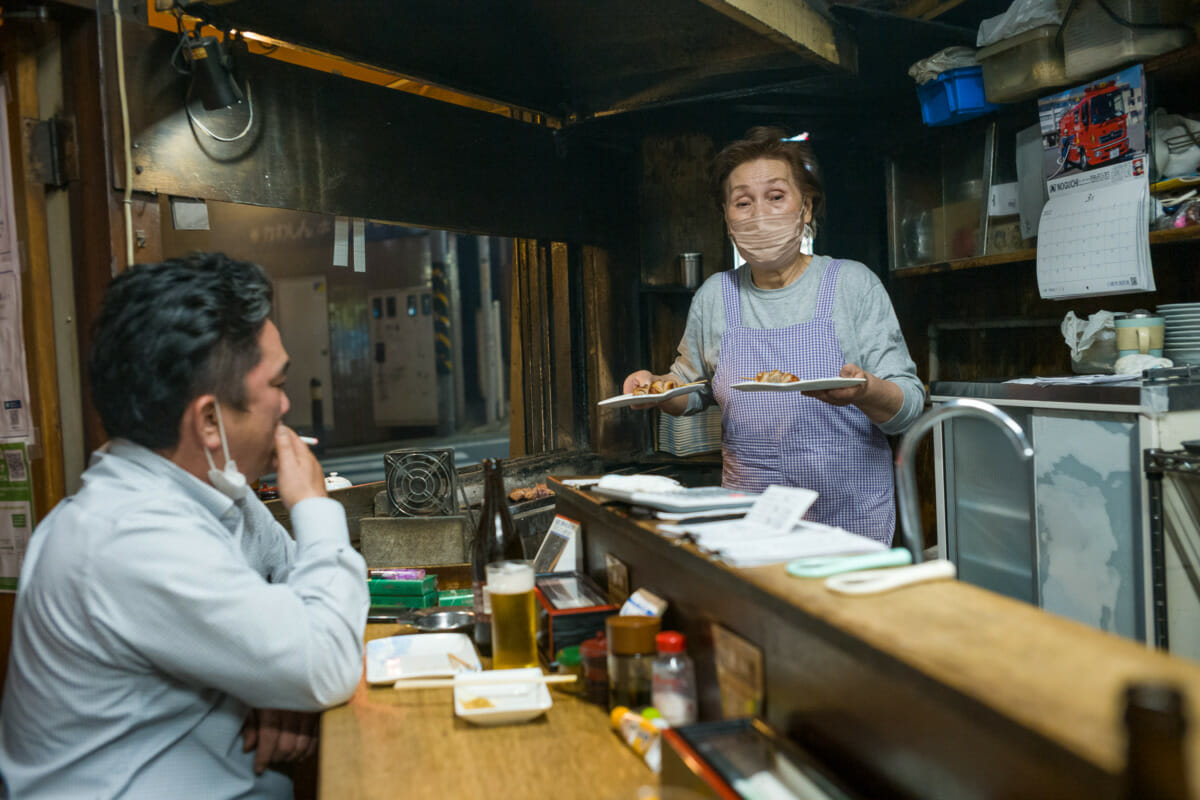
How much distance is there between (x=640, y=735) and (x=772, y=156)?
1.93 m

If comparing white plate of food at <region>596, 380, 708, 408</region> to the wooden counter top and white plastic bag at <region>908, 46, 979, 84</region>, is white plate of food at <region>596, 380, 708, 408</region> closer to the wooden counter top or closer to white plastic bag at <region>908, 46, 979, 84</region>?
the wooden counter top


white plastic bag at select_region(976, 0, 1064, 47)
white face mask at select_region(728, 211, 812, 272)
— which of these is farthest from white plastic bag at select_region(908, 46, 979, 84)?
white face mask at select_region(728, 211, 812, 272)

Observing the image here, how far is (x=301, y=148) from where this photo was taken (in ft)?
10.8

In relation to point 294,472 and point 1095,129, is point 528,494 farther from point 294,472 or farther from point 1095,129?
point 1095,129

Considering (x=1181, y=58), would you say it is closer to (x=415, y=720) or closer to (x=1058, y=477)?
(x=1058, y=477)

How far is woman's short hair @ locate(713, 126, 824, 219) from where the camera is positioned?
106 inches

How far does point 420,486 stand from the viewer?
11.3ft

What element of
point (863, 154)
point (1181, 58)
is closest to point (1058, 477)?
point (1181, 58)

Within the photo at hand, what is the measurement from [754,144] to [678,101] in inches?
71.4

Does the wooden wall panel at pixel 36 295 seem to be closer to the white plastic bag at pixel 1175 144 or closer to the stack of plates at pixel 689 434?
the stack of plates at pixel 689 434

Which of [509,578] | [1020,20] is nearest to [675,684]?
[509,578]

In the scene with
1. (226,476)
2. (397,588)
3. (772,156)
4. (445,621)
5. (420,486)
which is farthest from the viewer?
(420,486)

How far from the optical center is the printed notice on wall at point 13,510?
291 centimetres

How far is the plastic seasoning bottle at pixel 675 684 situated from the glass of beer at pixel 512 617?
41 centimetres
